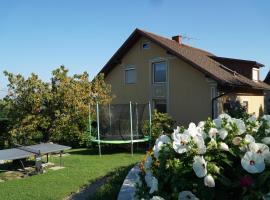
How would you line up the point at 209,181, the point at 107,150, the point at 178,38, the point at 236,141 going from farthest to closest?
the point at 178,38, the point at 107,150, the point at 236,141, the point at 209,181

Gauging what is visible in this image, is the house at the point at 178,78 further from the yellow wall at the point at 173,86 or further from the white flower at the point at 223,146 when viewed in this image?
the white flower at the point at 223,146

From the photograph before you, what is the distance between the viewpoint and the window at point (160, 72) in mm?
21016

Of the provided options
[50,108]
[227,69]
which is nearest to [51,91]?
[50,108]

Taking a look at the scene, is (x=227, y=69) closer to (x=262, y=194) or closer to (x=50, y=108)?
(x=50, y=108)

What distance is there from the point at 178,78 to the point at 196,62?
1.71m

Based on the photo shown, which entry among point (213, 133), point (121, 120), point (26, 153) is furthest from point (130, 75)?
point (213, 133)

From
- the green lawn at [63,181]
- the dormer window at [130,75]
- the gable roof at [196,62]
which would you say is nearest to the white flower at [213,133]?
the green lawn at [63,181]

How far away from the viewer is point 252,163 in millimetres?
2492

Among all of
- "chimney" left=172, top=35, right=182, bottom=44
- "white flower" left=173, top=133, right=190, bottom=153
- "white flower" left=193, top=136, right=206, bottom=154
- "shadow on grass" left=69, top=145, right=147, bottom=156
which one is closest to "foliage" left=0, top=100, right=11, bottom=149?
"shadow on grass" left=69, top=145, right=147, bottom=156

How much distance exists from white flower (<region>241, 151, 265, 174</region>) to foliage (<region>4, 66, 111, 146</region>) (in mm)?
13595

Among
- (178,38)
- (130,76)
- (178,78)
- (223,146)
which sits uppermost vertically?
(178,38)

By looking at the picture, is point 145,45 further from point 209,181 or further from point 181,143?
point 209,181

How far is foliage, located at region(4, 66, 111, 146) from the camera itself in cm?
1540

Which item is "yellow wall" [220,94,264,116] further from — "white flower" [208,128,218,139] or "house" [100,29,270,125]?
"white flower" [208,128,218,139]
